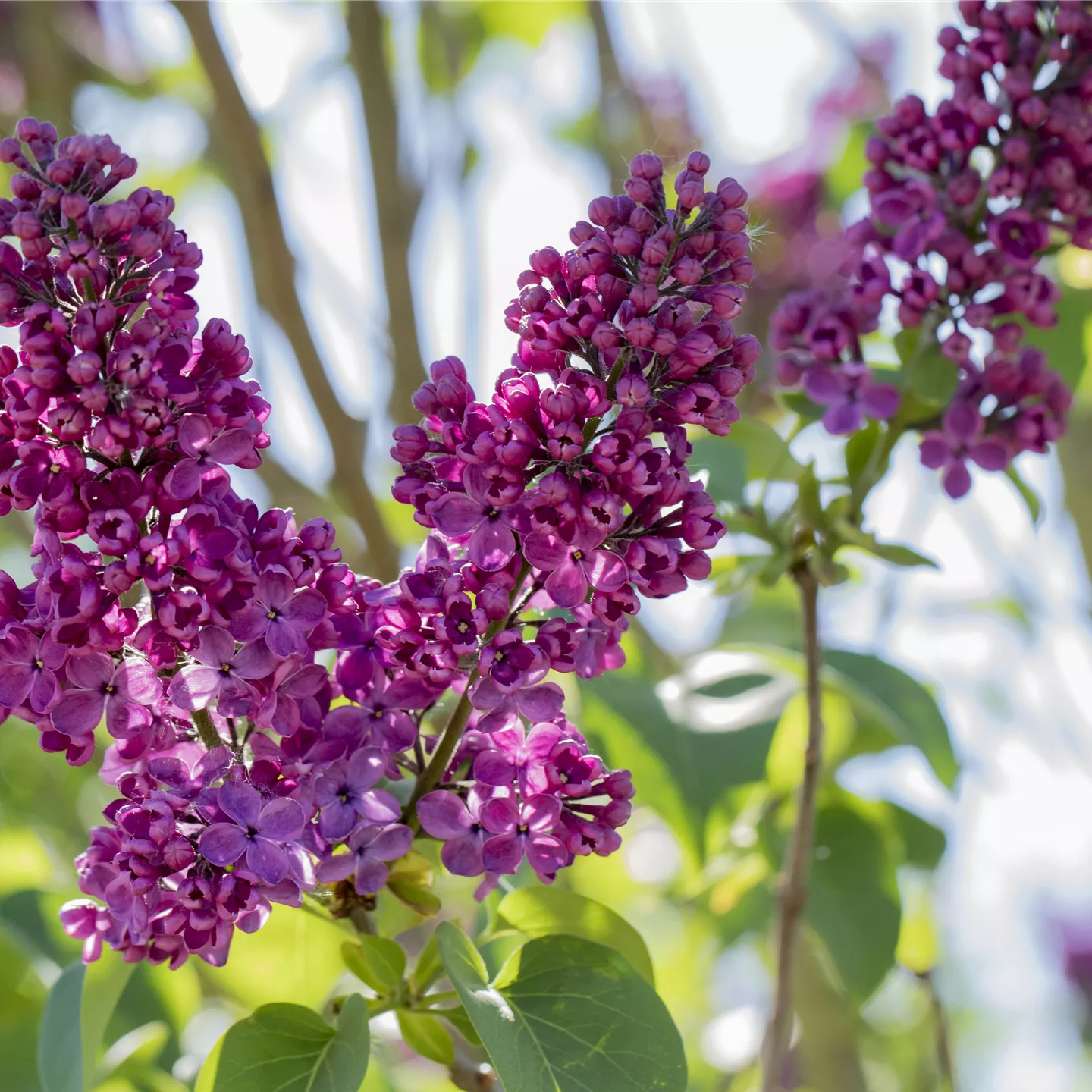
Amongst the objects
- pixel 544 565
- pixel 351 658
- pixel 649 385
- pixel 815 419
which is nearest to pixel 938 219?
pixel 815 419

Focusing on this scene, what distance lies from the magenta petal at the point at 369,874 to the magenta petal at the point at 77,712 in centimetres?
23

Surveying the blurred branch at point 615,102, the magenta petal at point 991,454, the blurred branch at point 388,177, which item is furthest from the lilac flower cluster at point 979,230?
the blurred branch at point 615,102

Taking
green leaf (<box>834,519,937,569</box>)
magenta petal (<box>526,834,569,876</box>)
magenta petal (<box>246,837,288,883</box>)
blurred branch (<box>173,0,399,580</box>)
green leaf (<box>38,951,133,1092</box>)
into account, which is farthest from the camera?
blurred branch (<box>173,0,399,580</box>)

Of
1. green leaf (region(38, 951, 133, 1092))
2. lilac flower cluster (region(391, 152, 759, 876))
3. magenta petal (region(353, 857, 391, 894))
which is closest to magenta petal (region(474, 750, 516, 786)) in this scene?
lilac flower cluster (region(391, 152, 759, 876))

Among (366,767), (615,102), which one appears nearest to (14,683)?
(366,767)

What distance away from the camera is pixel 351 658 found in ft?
3.34

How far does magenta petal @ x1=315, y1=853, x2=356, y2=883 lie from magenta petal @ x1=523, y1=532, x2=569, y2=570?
0.88 ft

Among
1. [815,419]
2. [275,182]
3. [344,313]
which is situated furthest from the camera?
[344,313]

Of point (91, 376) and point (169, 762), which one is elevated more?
point (91, 376)

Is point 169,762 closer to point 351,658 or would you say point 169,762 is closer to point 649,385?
point 351,658

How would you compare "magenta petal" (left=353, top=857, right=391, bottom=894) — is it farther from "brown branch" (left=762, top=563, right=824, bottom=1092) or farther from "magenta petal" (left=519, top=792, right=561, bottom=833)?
"brown branch" (left=762, top=563, right=824, bottom=1092)

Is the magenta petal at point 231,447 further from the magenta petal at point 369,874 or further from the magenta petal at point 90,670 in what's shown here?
the magenta petal at point 369,874

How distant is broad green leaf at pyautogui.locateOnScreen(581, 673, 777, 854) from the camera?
1521 mm

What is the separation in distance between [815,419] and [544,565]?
75cm
